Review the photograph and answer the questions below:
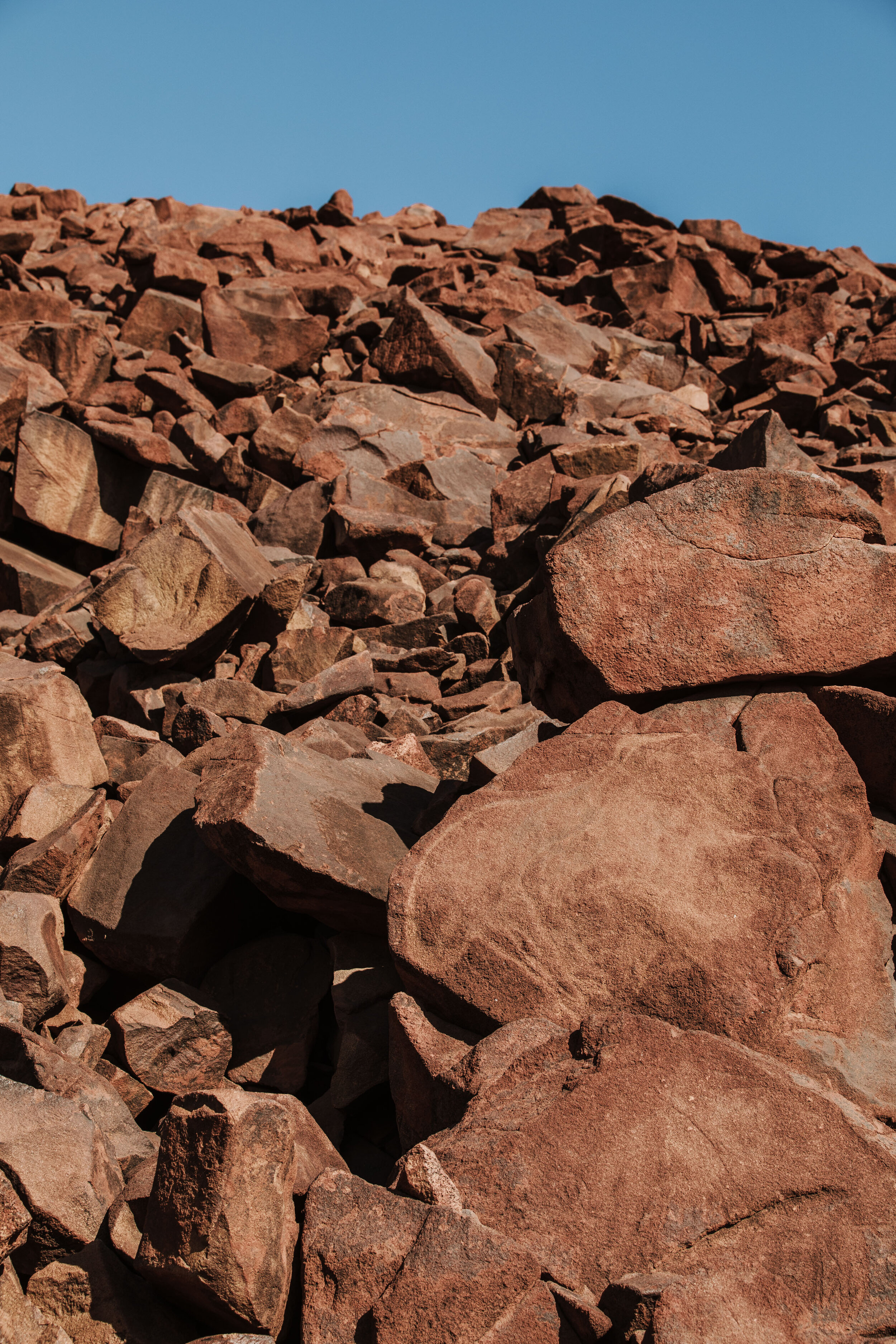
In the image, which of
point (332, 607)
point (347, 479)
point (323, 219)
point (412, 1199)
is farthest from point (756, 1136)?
point (323, 219)

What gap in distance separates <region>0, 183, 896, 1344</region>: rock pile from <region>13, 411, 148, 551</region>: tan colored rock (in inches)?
38.9

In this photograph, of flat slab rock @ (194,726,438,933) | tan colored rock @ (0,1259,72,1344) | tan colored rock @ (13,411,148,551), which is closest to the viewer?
tan colored rock @ (0,1259,72,1344)

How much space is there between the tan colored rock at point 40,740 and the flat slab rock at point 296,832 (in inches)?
46.9

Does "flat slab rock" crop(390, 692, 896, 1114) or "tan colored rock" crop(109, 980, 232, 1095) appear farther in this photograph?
"tan colored rock" crop(109, 980, 232, 1095)

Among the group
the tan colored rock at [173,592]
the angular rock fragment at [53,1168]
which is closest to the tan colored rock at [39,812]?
the angular rock fragment at [53,1168]

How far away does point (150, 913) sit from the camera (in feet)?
10.8

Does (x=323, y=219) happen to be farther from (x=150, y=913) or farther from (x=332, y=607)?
(x=150, y=913)

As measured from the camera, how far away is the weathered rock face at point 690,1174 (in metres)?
1.69

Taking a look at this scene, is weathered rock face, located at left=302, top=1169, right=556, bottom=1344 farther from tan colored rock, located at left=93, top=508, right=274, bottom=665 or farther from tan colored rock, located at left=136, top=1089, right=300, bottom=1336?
tan colored rock, located at left=93, top=508, right=274, bottom=665

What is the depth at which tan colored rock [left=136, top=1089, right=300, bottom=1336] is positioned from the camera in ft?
5.85

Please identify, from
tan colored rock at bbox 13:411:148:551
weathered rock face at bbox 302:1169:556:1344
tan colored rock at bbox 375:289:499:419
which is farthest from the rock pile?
tan colored rock at bbox 375:289:499:419

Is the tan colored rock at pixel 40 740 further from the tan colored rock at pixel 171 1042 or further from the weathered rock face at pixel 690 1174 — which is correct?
the weathered rock face at pixel 690 1174

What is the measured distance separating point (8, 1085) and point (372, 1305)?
1.03 m

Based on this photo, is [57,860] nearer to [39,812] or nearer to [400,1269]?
[39,812]
